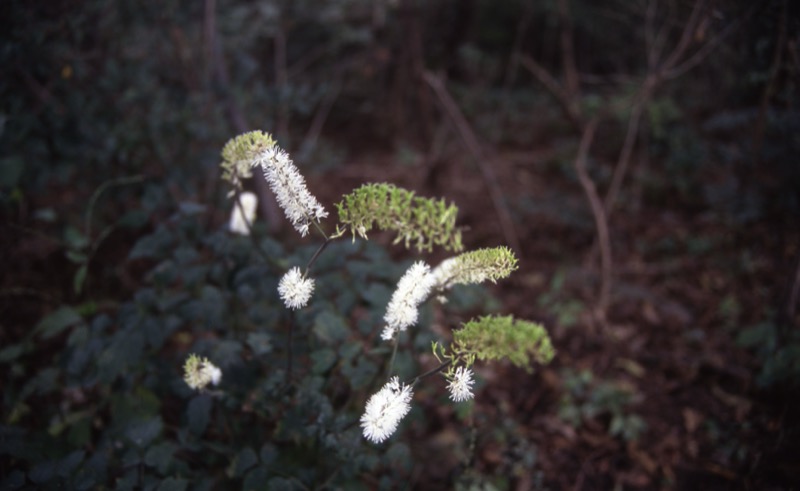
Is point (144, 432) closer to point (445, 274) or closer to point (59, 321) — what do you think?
point (59, 321)

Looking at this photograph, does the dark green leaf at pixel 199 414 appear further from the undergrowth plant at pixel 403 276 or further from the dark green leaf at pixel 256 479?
the undergrowth plant at pixel 403 276

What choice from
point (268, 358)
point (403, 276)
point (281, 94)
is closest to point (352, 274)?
point (268, 358)

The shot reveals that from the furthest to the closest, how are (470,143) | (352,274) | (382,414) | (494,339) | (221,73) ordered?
(470,143), (221,73), (352,274), (494,339), (382,414)

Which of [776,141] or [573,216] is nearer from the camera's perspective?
[776,141]

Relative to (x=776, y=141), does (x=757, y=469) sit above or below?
below

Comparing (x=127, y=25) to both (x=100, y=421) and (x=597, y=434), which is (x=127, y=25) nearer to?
(x=100, y=421)

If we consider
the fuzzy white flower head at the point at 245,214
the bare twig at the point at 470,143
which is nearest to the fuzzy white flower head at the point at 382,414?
the fuzzy white flower head at the point at 245,214

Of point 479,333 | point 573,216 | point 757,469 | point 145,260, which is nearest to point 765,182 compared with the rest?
point 573,216
